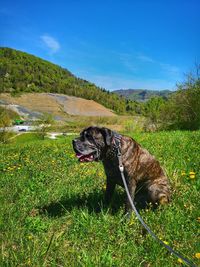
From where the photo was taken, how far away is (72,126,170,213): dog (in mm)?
4934

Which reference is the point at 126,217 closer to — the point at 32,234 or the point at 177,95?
the point at 32,234

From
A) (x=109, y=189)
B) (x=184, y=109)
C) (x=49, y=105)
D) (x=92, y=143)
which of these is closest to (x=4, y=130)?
(x=184, y=109)

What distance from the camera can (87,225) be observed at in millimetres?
4645

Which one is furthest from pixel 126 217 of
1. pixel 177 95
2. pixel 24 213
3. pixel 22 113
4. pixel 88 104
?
pixel 88 104

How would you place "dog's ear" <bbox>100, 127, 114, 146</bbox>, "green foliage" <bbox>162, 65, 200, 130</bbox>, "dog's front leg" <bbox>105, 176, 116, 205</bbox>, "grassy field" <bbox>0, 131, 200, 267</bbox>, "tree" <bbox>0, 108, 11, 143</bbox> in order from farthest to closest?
"tree" <bbox>0, 108, 11, 143</bbox> → "green foliage" <bbox>162, 65, 200, 130</bbox> → "dog's front leg" <bbox>105, 176, 116, 205</bbox> → "dog's ear" <bbox>100, 127, 114, 146</bbox> → "grassy field" <bbox>0, 131, 200, 267</bbox>

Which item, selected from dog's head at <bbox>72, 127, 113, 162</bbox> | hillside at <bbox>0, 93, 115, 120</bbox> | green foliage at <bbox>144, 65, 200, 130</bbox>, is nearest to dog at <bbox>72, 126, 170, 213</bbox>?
dog's head at <bbox>72, 127, 113, 162</bbox>

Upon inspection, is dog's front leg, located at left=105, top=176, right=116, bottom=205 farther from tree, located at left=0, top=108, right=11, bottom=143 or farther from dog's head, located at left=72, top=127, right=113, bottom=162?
tree, located at left=0, top=108, right=11, bottom=143

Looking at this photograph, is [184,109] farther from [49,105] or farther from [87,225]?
[49,105]

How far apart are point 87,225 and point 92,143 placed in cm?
119

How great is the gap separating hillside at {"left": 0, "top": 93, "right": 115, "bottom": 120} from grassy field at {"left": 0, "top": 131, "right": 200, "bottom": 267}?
147389 millimetres

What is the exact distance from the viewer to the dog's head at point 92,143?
4871 mm

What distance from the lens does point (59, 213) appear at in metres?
5.34

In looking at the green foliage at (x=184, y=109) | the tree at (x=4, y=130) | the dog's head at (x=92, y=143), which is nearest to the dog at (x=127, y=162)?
the dog's head at (x=92, y=143)

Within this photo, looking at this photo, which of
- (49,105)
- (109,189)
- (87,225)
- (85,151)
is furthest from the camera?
(49,105)
